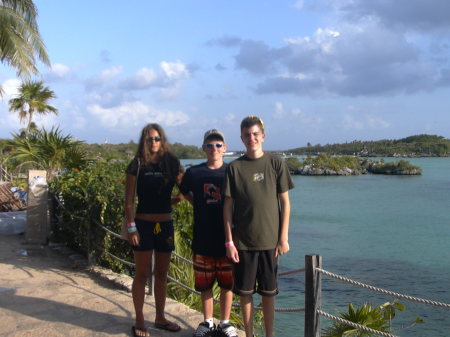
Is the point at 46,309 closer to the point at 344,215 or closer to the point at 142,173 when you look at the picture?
the point at 142,173

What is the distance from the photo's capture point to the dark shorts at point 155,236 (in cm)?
394

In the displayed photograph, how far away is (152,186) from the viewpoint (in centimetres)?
393

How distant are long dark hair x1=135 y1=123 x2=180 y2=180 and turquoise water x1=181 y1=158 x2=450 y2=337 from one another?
6249 millimetres

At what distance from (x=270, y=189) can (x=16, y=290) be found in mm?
3563

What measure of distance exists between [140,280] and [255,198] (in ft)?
4.24

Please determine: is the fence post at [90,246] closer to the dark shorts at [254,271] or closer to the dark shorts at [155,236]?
the dark shorts at [155,236]

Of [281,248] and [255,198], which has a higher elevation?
[255,198]

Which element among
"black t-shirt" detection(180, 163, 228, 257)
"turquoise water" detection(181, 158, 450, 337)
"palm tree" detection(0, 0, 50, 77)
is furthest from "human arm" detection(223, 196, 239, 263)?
"palm tree" detection(0, 0, 50, 77)

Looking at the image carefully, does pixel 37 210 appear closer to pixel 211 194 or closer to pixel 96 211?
pixel 96 211

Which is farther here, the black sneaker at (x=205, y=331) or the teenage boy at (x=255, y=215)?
the black sneaker at (x=205, y=331)

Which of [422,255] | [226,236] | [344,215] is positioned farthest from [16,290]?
[344,215]

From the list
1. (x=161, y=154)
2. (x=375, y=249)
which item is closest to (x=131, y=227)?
(x=161, y=154)

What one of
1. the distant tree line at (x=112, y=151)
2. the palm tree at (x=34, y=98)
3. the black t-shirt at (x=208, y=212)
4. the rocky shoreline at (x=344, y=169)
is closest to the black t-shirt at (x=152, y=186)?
the black t-shirt at (x=208, y=212)

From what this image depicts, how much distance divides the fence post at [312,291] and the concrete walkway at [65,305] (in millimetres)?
1110
